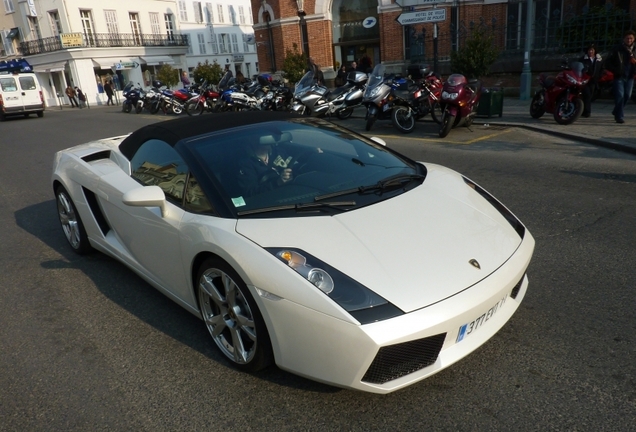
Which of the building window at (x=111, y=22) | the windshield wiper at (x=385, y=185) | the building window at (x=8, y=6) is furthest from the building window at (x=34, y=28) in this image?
the windshield wiper at (x=385, y=185)

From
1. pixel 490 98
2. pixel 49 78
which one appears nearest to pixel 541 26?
pixel 490 98

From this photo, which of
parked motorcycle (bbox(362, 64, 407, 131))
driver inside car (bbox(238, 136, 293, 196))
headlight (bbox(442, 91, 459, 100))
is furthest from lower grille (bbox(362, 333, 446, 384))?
parked motorcycle (bbox(362, 64, 407, 131))

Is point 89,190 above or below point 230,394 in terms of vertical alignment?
above

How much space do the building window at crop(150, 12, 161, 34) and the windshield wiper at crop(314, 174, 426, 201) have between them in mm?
52610

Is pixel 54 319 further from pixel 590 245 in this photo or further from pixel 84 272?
pixel 590 245

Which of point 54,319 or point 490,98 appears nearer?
point 54,319

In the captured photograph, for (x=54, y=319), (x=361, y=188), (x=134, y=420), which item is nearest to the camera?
(x=134, y=420)

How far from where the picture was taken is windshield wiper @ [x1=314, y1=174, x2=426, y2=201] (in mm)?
3058

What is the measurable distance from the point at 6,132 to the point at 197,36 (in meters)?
40.0

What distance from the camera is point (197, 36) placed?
181ft

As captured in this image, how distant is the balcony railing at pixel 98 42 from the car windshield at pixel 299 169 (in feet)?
147

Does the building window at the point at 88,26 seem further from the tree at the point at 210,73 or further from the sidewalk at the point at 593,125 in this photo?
the sidewalk at the point at 593,125

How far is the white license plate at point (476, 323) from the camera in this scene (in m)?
2.42

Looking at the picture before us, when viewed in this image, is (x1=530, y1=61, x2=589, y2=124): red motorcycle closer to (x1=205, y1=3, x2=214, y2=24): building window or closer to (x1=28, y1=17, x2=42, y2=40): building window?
(x1=28, y1=17, x2=42, y2=40): building window
